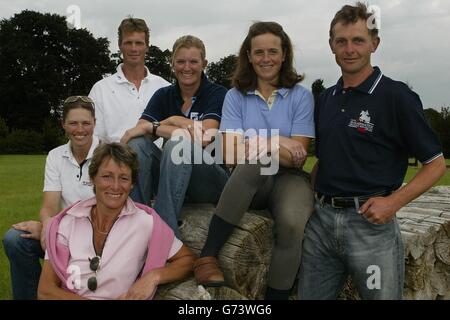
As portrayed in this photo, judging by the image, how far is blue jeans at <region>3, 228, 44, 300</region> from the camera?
4102 millimetres

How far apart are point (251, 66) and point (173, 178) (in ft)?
3.39

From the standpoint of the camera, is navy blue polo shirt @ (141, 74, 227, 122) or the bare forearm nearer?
the bare forearm

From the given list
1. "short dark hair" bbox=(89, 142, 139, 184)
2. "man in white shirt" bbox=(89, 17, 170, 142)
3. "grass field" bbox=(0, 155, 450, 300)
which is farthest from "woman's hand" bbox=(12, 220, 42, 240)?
"grass field" bbox=(0, 155, 450, 300)

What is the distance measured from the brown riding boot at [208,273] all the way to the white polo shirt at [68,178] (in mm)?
1151

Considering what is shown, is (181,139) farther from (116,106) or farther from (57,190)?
(116,106)

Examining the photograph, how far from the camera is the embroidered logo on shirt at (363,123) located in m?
3.37

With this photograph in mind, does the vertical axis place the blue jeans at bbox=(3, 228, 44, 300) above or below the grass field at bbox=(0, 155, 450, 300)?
above

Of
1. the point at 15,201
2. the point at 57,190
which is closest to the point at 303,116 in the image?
the point at 57,190

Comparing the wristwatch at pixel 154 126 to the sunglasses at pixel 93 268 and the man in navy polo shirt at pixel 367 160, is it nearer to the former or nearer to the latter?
the sunglasses at pixel 93 268

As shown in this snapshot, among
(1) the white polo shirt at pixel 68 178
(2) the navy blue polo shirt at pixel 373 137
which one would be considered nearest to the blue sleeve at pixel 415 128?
(2) the navy blue polo shirt at pixel 373 137

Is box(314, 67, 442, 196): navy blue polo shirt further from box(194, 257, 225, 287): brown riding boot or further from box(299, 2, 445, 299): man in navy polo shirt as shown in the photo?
box(194, 257, 225, 287): brown riding boot

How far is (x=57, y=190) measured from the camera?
4227 millimetres

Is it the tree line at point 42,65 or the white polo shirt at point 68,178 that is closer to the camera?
the white polo shirt at point 68,178
